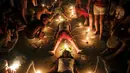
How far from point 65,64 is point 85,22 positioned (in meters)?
3.59

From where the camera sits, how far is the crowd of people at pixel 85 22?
9.51 metres

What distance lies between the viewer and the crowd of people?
31.2ft

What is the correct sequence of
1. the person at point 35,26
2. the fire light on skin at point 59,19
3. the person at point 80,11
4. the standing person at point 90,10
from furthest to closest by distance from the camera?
the fire light on skin at point 59,19
the person at point 80,11
the standing person at point 90,10
the person at point 35,26

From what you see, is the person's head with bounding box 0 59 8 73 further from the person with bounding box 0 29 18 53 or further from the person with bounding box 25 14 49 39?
the person with bounding box 25 14 49 39

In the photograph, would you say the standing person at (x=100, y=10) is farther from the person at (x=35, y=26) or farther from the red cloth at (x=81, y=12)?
the person at (x=35, y=26)

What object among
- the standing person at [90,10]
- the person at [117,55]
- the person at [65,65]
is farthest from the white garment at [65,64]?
the standing person at [90,10]

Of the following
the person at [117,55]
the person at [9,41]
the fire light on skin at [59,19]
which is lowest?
the person at [117,55]

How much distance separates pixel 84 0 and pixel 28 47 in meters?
5.08

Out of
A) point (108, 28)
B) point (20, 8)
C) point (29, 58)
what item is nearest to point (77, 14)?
point (108, 28)

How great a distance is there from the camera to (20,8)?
12.3 m

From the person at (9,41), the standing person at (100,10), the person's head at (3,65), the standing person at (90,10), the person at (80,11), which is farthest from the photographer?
the person at (80,11)

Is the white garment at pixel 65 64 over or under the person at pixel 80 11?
under

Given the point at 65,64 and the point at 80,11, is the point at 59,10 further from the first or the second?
the point at 65,64

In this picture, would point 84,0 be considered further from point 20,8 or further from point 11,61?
point 11,61
